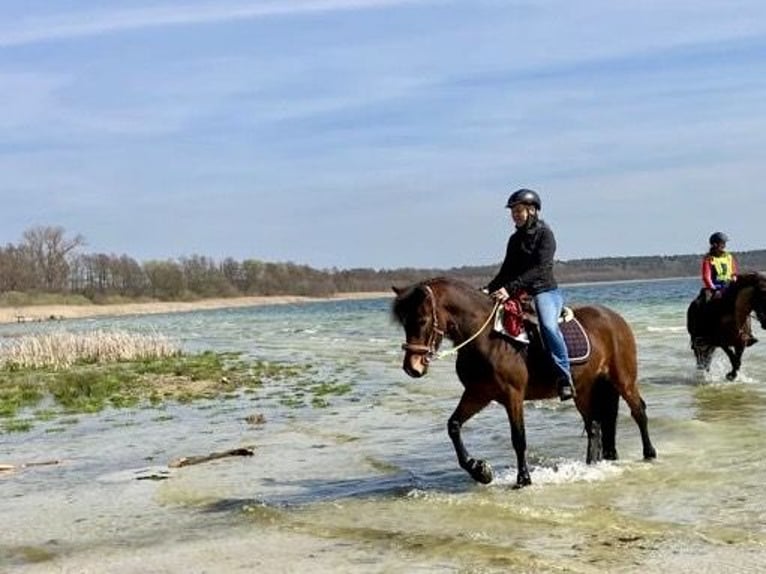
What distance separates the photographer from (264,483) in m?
10.8

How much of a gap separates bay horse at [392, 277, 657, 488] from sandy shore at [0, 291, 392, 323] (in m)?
113

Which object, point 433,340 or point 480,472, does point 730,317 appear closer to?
point 480,472

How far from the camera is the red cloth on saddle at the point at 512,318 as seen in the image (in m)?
9.18

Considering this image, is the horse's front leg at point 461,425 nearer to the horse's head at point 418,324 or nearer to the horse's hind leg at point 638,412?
the horse's head at point 418,324

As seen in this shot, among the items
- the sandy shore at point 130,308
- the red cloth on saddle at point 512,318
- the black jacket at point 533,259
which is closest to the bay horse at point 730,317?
the black jacket at point 533,259

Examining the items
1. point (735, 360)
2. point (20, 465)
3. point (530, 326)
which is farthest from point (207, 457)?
point (735, 360)

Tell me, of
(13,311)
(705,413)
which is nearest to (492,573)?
(705,413)

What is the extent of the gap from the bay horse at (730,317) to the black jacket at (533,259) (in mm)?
8926

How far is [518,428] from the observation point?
9156 millimetres

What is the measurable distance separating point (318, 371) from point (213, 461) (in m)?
16.5

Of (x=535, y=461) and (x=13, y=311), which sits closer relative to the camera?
(x=535, y=461)

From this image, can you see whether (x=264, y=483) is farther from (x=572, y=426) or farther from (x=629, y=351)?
(x=572, y=426)

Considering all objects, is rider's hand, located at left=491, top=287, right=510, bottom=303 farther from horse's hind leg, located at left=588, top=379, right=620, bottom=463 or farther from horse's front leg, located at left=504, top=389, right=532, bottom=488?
horse's hind leg, located at left=588, top=379, right=620, bottom=463

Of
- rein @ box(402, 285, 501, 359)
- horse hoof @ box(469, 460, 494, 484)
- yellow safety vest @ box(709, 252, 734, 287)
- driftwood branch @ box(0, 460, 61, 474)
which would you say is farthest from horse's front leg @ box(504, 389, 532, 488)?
yellow safety vest @ box(709, 252, 734, 287)
